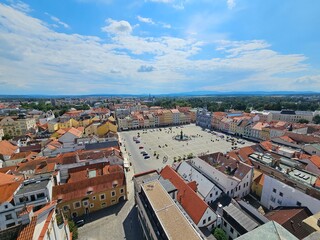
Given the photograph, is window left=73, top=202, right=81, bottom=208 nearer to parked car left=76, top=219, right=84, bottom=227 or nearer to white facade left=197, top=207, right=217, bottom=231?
parked car left=76, top=219, right=84, bottom=227

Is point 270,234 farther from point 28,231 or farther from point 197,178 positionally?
point 28,231

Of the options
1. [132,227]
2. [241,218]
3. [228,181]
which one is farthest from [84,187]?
[228,181]

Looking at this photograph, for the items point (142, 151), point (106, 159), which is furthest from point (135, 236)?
point (142, 151)

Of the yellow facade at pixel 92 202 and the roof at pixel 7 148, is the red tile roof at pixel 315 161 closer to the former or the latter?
the yellow facade at pixel 92 202

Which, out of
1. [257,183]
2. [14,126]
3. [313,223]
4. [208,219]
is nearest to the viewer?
[313,223]

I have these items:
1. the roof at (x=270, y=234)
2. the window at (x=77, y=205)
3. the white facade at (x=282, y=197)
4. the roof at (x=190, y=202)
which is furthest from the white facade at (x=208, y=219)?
the window at (x=77, y=205)

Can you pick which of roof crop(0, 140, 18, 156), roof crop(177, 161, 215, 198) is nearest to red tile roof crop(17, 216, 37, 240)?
roof crop(177, 161, 215, 198)
